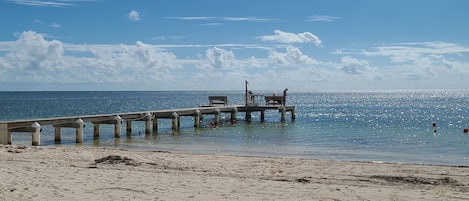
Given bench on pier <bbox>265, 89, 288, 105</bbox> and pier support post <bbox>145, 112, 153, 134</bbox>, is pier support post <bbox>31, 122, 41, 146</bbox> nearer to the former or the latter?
pier support post <bbox>145, 112, 153, 134</bbox>

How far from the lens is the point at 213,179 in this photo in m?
11.7

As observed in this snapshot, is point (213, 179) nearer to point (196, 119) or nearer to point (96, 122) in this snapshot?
point (96, 122)

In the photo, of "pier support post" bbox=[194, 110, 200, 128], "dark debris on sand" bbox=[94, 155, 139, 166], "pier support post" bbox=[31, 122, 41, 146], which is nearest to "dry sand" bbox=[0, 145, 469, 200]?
"dark debris on sand" bbox=[94, 155, 139, 166]

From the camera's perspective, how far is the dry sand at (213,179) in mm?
9930

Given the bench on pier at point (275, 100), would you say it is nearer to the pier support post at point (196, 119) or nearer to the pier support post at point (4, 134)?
the pier support post at point (196, 119)

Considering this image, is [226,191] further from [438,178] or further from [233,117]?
[233,117]

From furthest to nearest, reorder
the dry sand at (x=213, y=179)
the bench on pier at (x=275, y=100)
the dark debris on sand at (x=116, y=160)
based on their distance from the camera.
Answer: the bench on pier at (x=275, y=100), the dark debris on sand at (x=116, y=160), the dry sand at (x=213, y=179)

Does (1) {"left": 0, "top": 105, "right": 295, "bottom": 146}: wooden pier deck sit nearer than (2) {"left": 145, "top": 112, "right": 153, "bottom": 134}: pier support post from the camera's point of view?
Yes

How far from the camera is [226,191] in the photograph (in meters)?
10.3

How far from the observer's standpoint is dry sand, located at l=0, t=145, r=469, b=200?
9930 millimetres

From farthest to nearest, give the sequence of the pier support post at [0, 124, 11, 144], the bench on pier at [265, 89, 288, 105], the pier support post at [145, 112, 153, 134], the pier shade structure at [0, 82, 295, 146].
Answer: the bench on pier at [265, 89, 288, 105]
the pier support post at [145, 112, 153, 134]
the pier shade structure at [0, 82, 295, 146]
the pier support post at [0, 124, 11, 144]

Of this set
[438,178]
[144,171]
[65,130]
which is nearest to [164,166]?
[144,171]

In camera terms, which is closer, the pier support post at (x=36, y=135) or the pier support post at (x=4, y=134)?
the pier support post at (x=4, y=134)

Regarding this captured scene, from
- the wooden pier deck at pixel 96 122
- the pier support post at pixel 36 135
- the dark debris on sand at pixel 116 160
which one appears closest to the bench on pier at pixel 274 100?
the wooden pier deck at pixel 96 122
